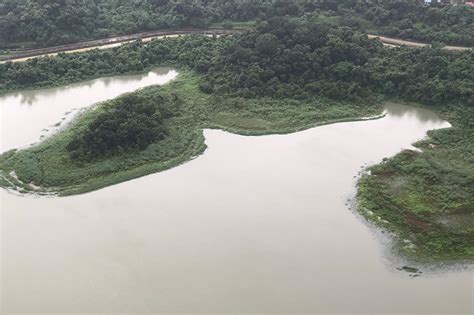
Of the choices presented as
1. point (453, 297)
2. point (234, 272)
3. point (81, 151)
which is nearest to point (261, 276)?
point (234, 272)

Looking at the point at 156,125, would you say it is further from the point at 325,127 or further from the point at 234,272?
the point at 234,272

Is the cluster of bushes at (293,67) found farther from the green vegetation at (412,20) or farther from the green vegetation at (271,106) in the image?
the green vegetation at (412,20)

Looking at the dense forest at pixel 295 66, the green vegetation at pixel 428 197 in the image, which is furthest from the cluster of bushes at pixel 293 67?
the green vegetation at pixel 428 197

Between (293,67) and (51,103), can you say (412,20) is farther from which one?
(51,103)

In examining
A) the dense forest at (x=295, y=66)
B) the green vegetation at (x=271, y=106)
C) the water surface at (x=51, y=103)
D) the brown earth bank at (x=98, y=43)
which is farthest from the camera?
the brown earth bank at (x=98, y=43)

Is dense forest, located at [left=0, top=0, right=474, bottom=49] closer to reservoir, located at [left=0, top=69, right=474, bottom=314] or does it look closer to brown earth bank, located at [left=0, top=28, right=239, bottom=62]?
brown earth bank, located at [left=0, top=28, right=239, bottom=62]

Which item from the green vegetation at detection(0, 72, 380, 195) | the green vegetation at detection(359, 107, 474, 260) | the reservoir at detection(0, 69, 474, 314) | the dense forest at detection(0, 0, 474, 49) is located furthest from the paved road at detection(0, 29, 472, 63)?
the green vegetation at detection(359, 107, 474, 260)
